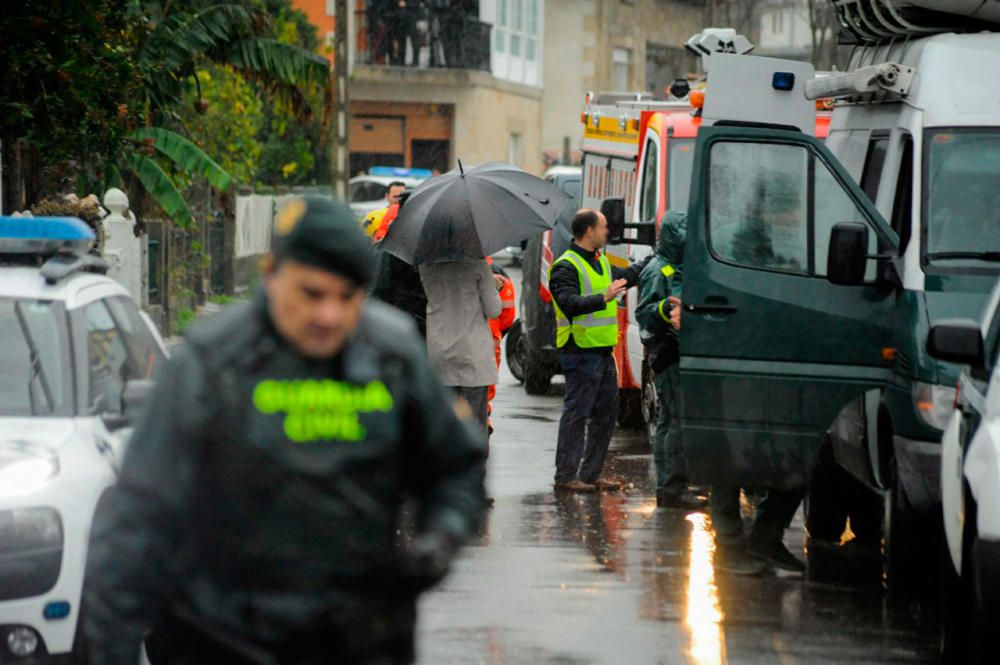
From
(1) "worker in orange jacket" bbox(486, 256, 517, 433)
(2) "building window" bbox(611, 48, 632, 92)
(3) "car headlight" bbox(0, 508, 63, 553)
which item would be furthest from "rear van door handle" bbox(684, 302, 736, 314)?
(2) "building window" bbox(611, 48, 632, 92)

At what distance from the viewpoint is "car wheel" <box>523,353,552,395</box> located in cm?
1825

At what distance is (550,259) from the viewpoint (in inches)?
688

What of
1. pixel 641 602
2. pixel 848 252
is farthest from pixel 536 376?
pixel 848 252

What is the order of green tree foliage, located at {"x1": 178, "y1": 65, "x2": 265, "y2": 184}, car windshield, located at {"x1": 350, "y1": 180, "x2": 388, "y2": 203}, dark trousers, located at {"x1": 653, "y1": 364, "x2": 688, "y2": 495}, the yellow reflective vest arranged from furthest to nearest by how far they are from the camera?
1. car windshield, located at {"x1": 350, "y1": 180, "x2": 388, "y2": 203}
2. green tree foliage, located at {"x1": 178, "y1": 65, "x2": 265, "y2": 184}
3. the yellow reflective vest
4. dark trousers, located at {"x1": 653, "y1": 364, "x2": 688, "y2": 495}

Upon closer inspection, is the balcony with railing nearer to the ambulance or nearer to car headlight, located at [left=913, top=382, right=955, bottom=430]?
the ambulance

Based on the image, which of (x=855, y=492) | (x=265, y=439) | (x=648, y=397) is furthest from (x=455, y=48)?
(x=265, y=439)

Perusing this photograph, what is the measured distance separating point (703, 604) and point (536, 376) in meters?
9.83

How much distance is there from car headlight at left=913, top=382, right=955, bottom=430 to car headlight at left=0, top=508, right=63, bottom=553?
3846 millimetres

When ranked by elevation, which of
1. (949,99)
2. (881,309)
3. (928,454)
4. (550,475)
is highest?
(949,99)

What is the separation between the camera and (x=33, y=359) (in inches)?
275

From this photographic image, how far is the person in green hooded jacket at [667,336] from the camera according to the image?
1063 cm

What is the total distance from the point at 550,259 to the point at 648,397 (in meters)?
3.68

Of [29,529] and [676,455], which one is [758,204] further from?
[29,529]

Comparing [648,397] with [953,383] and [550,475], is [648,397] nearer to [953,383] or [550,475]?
[550,475]
